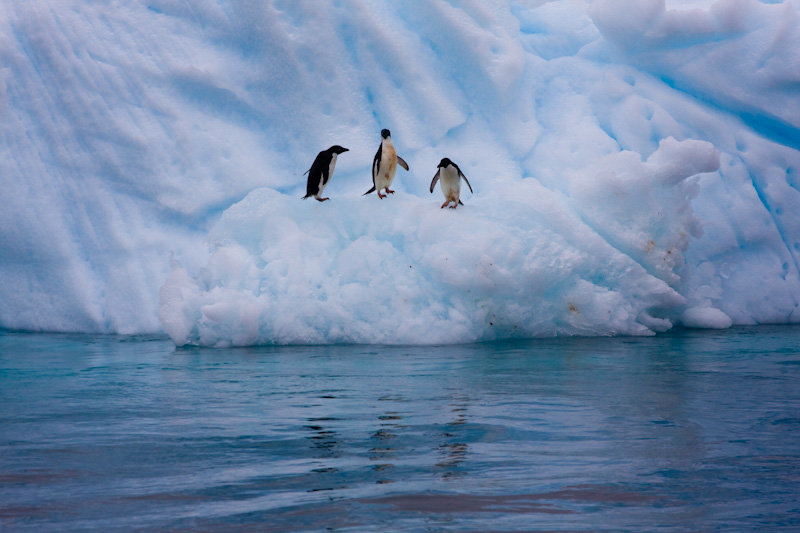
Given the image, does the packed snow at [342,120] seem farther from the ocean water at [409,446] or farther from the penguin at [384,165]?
the ocean water at [409,446]

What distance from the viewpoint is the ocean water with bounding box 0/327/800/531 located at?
1.54m

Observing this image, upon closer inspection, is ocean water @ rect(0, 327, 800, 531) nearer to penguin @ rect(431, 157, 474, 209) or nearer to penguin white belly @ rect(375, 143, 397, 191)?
penguin @ rect(431, 157, 474, 209)

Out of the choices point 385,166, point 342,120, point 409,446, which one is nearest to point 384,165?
point 385,166

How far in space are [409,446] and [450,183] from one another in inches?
154

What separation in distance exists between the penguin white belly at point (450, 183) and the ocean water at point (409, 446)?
2033mm

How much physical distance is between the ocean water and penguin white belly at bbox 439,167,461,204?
6.67ft

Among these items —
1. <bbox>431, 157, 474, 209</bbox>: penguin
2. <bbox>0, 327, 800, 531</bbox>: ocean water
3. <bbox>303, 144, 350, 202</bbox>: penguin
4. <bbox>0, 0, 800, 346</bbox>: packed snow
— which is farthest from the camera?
<bbox>0, 0, 800, 346</bbox>: packed snow

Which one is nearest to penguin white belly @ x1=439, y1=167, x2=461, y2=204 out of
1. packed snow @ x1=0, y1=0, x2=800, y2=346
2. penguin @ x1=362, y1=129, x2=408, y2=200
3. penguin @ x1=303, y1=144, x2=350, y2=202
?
penguin @ x1=362, y1=129, x2=408, y2=200

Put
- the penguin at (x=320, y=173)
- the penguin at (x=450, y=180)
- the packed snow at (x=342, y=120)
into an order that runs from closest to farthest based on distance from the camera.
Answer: the penguin at (x=450, y=180) → the penguin at (x=320, y=173) → the packed snow at (x=342, y=120)

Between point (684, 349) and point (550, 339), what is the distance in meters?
1.09

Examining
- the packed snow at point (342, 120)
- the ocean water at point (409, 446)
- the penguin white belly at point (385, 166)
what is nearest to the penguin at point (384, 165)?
the penguin white belly at point (385, 166)

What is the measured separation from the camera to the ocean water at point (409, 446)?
5.07ft

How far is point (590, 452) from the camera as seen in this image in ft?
6.61

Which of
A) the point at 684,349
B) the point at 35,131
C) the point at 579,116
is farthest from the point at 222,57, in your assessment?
the point at 684,349
